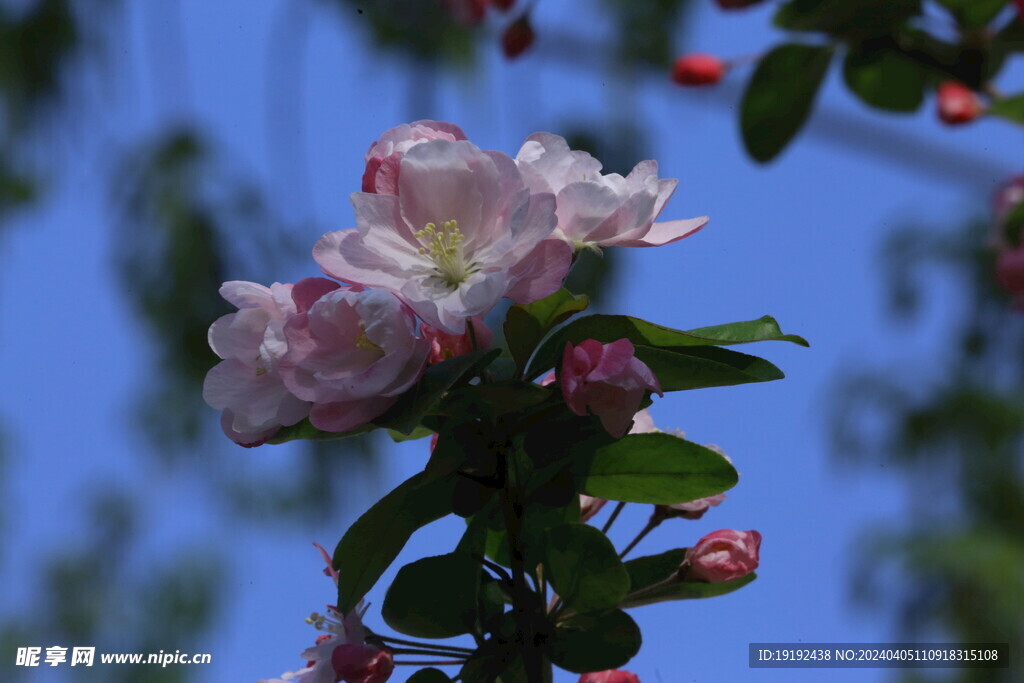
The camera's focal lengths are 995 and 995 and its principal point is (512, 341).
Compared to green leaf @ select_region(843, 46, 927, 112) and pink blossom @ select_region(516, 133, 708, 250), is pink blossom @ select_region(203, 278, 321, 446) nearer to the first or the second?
pink blossom @ select_region(516, 133, 708, 250)

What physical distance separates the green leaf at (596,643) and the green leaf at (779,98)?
43cm

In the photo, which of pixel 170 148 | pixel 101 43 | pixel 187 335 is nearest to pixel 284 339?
pixel 187 335

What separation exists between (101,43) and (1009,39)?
8.54ft

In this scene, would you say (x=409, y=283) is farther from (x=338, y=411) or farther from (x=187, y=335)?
(x=187, y=335)

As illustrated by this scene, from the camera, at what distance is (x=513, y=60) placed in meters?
1.28

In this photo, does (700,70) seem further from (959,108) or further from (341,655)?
(341,655)

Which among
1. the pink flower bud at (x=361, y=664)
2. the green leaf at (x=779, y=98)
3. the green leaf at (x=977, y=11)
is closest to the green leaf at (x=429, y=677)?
the pink flower bud at (x=361, y=664)

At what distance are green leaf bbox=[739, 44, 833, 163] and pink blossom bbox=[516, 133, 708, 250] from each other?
0.92 ft

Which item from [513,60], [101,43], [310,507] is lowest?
[310,507]

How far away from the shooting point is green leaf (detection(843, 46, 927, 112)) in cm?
A: 78

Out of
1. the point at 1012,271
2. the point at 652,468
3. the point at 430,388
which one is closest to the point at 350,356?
the point at 430,388

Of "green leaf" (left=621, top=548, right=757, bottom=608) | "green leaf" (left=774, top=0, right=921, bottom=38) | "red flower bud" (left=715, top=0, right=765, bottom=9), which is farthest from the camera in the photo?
"red flower bud" (left=715, top=0, right=765, bottom=9)

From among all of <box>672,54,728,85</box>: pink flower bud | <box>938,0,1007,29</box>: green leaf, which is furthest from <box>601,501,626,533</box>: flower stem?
<box>672,54,728,85</box>: pink flower bud

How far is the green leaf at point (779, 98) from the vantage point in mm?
742
